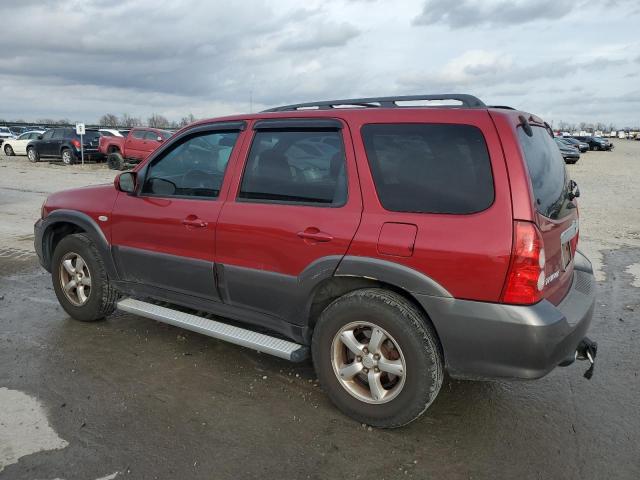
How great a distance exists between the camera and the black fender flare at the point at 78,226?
14.2 feet

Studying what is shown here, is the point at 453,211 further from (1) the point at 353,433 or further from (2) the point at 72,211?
(2) the point at 72,211

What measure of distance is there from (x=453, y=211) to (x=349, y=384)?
1.21m

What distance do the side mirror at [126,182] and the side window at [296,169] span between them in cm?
111

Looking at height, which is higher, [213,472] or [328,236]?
[328,236]

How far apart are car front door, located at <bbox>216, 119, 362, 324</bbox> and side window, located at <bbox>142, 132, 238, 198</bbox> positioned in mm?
211

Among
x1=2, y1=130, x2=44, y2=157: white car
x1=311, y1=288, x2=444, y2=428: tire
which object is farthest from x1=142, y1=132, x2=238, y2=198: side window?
x1=2, y1=130, x2=44, y2=157: white car

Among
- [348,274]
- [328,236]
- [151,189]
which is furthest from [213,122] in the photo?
[348,274]

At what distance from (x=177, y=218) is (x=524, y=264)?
2.39 metres

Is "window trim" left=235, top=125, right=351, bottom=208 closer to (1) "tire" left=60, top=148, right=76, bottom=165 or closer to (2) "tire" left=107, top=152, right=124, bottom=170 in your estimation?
(2) "tire" left=107, top=152, right=124, bottom=170

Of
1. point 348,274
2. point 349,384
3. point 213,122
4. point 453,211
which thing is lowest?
point 349,384

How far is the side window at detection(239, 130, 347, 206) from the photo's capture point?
3.21 meters

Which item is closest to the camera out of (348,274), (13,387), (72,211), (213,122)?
(348,274)

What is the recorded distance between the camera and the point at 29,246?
7414mm

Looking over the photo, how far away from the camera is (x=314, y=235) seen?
3.14m
